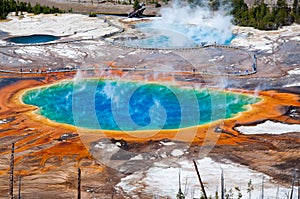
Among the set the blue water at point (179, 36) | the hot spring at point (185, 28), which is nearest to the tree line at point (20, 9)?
the hot spring at point (185, 28)

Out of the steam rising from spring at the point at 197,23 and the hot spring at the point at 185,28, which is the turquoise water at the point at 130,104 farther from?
the steam rising from spring at the point at 197,23

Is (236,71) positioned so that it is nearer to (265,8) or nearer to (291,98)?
(291,98)

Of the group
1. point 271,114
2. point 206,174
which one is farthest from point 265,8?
point 206,174

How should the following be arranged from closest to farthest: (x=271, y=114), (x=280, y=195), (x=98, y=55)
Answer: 1. (x=280, y=195)
2. (x=271, y=114)
3. (x=98, y=55)

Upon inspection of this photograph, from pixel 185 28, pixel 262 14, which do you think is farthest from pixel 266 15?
pixel 185 28

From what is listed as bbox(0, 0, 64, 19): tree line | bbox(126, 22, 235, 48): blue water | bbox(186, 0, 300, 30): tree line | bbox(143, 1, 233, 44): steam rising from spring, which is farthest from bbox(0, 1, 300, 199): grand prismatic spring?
bbox(0, 0, 64, 19): tree line

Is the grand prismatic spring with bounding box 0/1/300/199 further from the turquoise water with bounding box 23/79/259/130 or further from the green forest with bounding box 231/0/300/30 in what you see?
the green forest with bounding box 231/0/300/30

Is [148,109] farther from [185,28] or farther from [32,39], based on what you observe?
[185,28]
